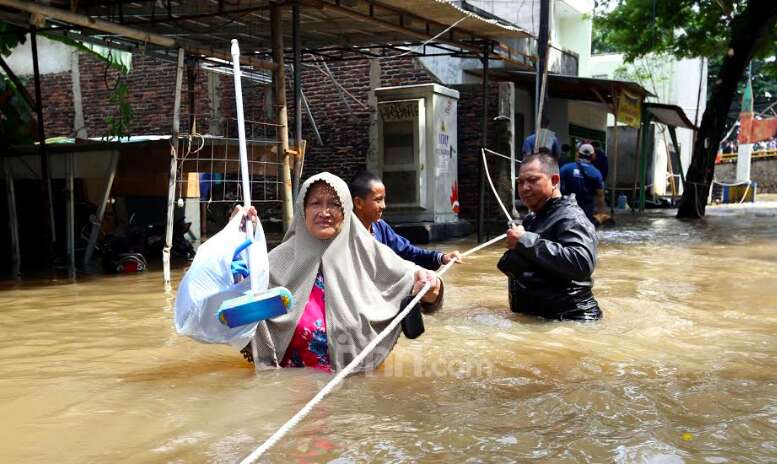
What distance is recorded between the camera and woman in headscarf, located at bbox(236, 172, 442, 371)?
373 cm

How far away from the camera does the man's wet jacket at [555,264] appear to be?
15.7 feet

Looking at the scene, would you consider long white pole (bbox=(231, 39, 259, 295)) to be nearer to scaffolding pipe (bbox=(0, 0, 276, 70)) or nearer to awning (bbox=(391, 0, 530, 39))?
scaffolding pipe (bbox=(0, 0, 276, 70))

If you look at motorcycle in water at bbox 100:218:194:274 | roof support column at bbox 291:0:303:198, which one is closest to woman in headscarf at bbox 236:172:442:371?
roof support column at bbox 291:0:303:198

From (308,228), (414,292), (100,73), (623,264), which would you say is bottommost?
(623,264)

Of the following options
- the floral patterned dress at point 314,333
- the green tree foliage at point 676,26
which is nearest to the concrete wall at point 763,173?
the green tree foliage at point 676,26

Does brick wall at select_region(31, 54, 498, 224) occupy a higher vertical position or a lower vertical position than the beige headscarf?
higher

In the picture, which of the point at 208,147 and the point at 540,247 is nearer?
the point at 540,247

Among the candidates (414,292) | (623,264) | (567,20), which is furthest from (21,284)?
(567,20)

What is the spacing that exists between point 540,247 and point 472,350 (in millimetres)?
770

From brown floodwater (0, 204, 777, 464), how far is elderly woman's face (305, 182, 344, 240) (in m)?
0.73

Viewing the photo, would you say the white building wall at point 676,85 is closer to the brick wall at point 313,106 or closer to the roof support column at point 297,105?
the brick wall at point 313,106

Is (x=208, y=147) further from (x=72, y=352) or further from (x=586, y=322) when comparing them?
(x=586, y=322)

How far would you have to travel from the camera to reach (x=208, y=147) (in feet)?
28.3

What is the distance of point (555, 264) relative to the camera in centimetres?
477
